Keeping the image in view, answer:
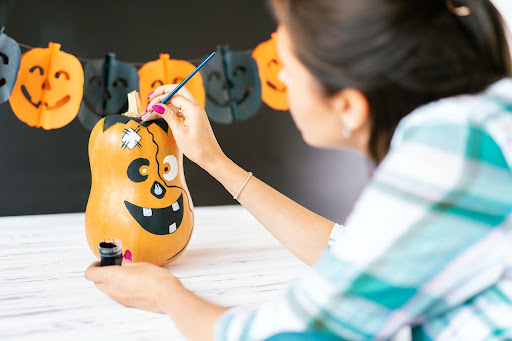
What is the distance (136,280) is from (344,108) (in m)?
0.42

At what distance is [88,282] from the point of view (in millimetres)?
921

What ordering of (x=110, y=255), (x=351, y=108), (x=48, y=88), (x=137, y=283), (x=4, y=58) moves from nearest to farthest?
(x=351, y=108) → (x=137, y=283) → (x=110, y=255) → (x=4, y=58) → (x=48, y=88)

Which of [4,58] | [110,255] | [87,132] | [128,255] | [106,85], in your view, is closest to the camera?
[110,255]

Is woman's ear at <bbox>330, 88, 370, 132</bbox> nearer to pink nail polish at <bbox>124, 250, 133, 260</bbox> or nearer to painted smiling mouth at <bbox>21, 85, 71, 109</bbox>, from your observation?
pink nail polish at <bbox>124, 250, 133, 260</bbox>

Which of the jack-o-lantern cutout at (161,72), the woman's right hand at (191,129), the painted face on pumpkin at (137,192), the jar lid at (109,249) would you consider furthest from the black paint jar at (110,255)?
the jack-o-lantern cutout at (161,72)

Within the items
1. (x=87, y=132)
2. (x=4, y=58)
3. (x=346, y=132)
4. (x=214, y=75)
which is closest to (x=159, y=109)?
(x=346, y=132)

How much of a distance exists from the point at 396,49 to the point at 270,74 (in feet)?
4.51

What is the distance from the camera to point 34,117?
1.41 meters

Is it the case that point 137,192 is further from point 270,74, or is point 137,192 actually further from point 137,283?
point 270,74

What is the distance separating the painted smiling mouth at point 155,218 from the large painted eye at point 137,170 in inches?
2.2

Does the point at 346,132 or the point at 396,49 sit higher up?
the point at 396,49

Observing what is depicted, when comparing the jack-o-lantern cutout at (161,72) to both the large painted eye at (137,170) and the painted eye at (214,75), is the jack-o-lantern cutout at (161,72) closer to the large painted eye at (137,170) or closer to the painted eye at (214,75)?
the painted eye at (214,75)

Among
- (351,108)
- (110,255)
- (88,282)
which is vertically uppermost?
(351,108)

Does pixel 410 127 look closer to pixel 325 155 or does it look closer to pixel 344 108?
pixel 344 108
